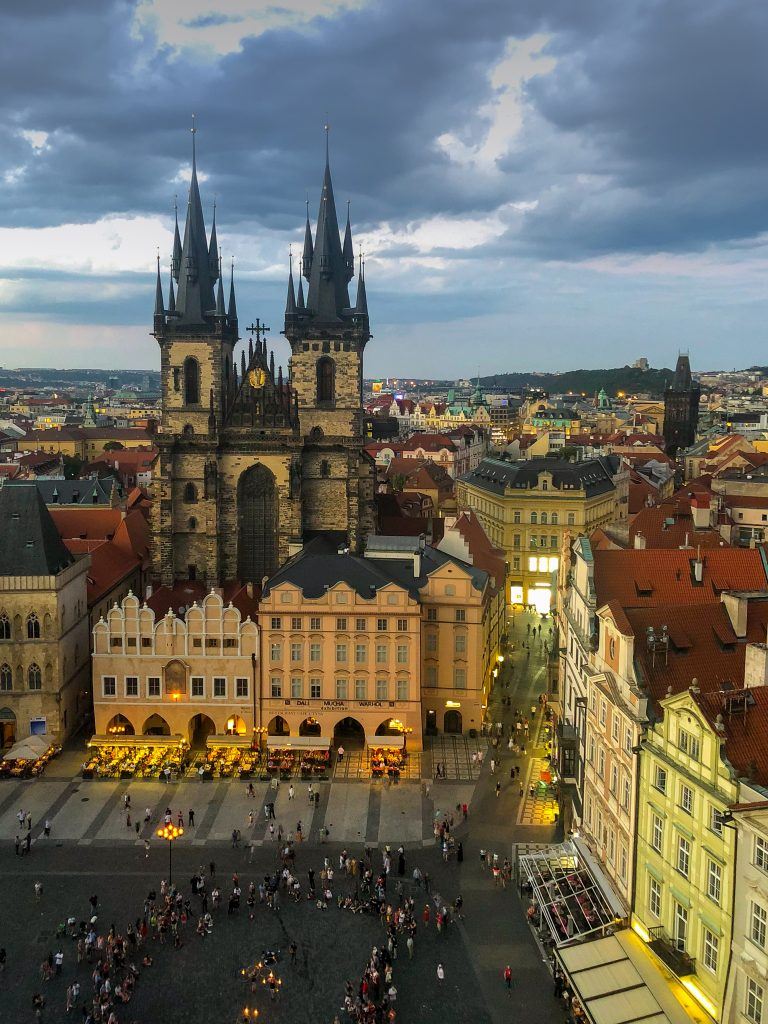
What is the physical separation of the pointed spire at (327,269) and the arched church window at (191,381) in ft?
40.8

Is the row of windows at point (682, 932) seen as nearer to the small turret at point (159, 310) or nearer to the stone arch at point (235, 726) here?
the stone arch at point (235, 726)

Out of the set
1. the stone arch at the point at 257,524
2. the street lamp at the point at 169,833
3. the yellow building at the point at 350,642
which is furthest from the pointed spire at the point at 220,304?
the street lamp at the point at 169,833

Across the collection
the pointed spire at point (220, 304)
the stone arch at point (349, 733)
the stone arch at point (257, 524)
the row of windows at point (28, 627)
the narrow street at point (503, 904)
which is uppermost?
the pointed spire at point (220, 304)

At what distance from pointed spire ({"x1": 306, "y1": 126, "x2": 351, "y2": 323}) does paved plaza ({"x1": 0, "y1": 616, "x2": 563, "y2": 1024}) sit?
44440 mm

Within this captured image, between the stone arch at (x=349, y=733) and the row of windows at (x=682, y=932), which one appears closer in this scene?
the row of windows at (x=682, y=932)

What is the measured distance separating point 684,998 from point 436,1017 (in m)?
9.82

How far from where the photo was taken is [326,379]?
290ft

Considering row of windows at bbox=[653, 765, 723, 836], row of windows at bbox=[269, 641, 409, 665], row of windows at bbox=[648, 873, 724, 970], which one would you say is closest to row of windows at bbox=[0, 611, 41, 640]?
row of windows at bbox=[269, 641, 409, 665]

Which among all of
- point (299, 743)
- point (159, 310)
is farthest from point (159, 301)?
point (299, 743)

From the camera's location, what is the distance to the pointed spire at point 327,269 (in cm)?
8844

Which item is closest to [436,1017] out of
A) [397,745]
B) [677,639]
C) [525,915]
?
[525,915]

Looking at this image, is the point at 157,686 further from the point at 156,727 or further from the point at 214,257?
the point at 214,257

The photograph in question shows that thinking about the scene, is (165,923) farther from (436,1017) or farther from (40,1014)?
(436,1017)

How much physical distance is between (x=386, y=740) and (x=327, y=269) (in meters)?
48.1
